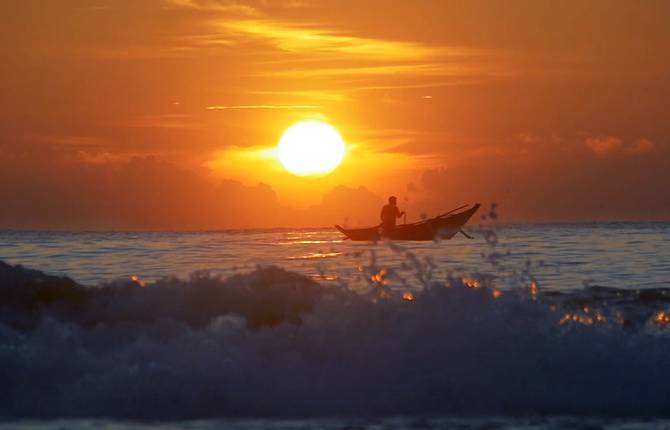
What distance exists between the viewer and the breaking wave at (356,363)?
41.5 feet

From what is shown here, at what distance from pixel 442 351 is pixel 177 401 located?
13.1 ft

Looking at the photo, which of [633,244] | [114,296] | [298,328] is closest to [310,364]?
[298,328]

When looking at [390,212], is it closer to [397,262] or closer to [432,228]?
[432,228]

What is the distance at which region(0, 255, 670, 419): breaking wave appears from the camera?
41.5 ft

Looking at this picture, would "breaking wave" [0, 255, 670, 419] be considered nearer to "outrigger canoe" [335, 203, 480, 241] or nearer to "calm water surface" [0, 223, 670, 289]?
"calm water surface" [0, 223, 670, 289]

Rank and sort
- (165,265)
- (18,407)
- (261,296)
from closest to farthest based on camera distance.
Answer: (18,407), (261,296), (165,265)

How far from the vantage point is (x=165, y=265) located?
30.3m

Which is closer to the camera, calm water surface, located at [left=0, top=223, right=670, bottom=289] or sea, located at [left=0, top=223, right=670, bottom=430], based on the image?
sea, located at [left=0, top=223, right=670, bottom=430]

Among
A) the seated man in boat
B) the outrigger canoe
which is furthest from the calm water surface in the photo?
the outrigger canoe

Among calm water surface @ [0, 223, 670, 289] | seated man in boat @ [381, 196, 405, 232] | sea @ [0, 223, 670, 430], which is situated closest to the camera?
sea @ [0, 223, 670, 430]

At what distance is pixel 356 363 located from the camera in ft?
44.9

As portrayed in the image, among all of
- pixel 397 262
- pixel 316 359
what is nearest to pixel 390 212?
pixel 397 262

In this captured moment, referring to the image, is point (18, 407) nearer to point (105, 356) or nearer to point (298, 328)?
point (105, 356)

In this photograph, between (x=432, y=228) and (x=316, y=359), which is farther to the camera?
(x=432, y=228)
